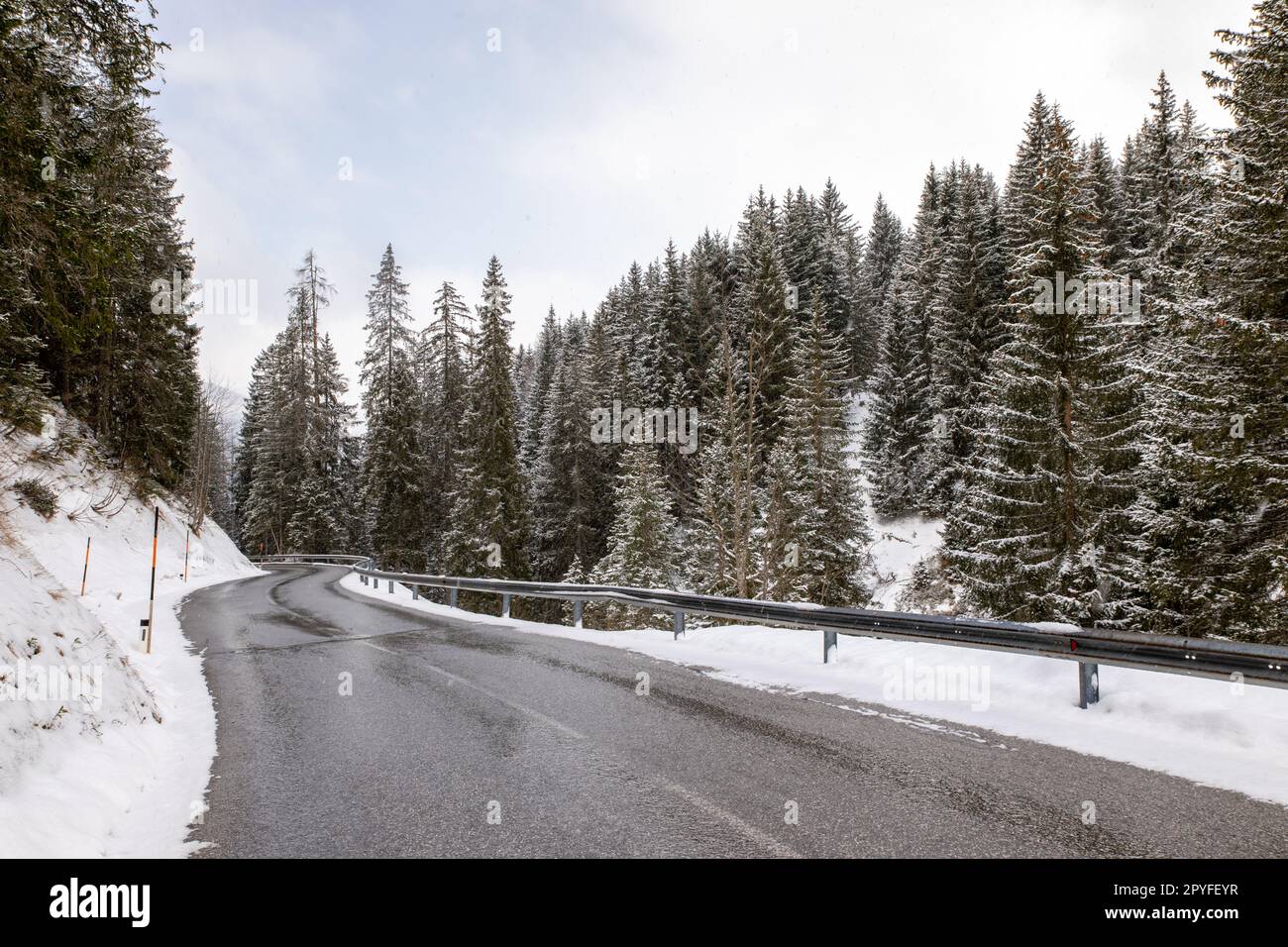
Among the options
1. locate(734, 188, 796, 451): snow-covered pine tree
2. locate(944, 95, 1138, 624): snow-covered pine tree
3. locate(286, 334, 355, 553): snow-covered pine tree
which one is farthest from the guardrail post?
locate(286, 334, 355, 553): snow-covered pine tree

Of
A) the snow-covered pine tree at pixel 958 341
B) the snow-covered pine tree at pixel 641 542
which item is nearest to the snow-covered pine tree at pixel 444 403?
the snow-covered pine tree at pixel 641 542

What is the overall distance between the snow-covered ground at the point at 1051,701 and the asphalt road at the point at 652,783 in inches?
15.0

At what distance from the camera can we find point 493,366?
37.2 meters

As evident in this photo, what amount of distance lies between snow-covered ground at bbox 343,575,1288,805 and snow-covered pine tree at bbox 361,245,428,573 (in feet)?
116

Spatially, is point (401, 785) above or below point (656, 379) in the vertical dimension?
below

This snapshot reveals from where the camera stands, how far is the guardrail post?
6395 mm

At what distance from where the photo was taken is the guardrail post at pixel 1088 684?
639 centimetres

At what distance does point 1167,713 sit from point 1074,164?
17.5 meters

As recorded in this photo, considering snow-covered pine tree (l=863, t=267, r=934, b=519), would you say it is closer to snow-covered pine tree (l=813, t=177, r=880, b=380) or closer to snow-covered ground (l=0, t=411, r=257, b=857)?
snow-covered pine tree (l=813, t=177, r=880, b=380)

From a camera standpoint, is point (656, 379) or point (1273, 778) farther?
point (656, 379)

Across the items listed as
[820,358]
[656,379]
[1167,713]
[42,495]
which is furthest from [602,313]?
[1167,713]
